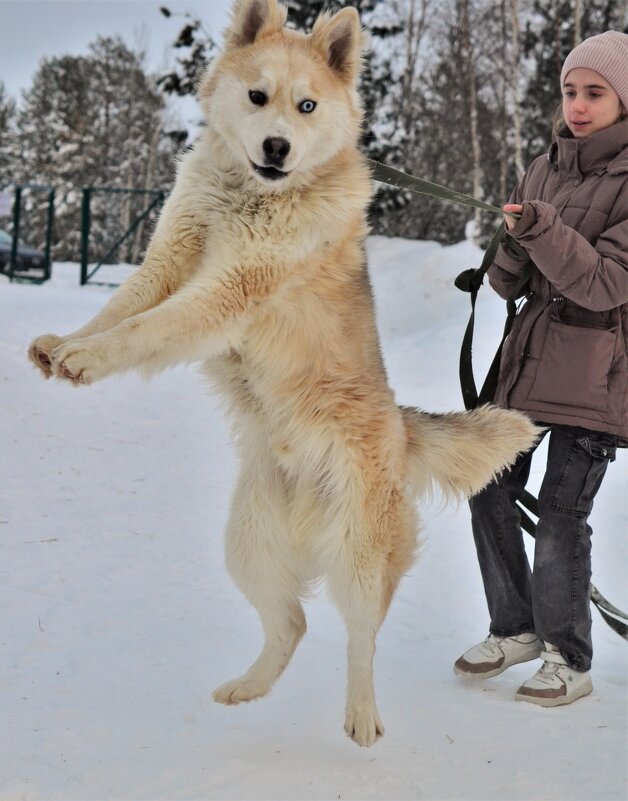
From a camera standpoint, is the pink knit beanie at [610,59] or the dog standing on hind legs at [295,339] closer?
the dog standing on hind legs at [295,339]

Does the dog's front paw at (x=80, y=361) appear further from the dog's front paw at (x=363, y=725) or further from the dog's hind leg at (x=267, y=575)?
the dog's front paw at (x=363, y=725)

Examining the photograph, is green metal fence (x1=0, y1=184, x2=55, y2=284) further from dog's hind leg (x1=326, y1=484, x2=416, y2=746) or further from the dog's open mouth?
dog's hind leg (x1=326, y1=484, x2=416, y2=746)

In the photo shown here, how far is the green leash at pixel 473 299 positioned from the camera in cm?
296

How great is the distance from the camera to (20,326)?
373 inches

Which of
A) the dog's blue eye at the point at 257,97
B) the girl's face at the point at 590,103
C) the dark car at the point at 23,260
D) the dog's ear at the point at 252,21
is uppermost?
the dog's ear at the point at 252,21

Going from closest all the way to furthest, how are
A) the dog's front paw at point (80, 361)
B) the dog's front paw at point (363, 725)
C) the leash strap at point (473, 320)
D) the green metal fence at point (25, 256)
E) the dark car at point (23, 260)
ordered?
the dog's front paw at point (80, 361) < the dog's front paw at point (363, 725) < the leash strap at point (473, 320) < the green metal fence at point (25, 256) < the dark car at point (23, 260)

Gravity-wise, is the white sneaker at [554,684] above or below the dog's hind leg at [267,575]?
below

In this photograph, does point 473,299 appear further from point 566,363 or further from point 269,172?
point 269,172

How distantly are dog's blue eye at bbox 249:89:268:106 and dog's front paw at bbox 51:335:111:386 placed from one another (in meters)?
0.95

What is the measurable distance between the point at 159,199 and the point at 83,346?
549 inches

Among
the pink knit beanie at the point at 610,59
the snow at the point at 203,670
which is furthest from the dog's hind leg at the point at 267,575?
the pink knit beanie at the point at 610,59

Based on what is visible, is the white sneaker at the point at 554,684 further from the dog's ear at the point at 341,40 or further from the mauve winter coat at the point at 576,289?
the dog's ear at the point at 341,40

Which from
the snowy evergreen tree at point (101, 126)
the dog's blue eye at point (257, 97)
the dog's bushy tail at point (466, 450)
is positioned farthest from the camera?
the snowy evergreen tree at point (101, 126)

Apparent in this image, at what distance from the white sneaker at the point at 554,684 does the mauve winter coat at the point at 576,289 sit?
0.87 m
